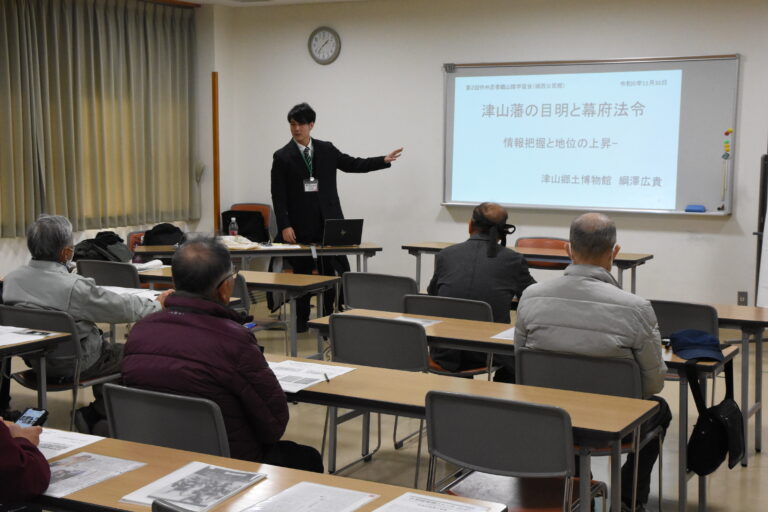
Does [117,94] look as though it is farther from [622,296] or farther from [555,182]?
[622,296]

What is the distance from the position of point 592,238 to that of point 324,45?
612 centimetres

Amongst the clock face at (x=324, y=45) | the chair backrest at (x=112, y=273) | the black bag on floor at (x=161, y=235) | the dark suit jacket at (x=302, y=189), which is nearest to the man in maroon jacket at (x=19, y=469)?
the chair backrest at (x=112, y=273)

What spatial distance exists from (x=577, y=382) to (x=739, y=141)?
474cm

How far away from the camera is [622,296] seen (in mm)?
2920

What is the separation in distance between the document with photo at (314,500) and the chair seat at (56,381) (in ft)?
7.95

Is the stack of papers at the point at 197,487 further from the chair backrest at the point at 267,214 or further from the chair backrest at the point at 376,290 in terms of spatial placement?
the chair backrest at the point at 267,214

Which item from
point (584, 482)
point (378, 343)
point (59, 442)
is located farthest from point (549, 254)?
point (59, 442)

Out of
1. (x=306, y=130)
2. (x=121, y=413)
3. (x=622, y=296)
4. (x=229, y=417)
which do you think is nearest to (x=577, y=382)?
(x=622, y=296)

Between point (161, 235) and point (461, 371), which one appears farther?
point (161, 235)

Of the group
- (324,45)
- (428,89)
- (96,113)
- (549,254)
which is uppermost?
(324,45)

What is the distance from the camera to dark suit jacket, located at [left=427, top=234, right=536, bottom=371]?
13.7 ft

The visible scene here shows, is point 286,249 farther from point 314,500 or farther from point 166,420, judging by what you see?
point 314,500

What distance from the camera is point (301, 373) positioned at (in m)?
2.95

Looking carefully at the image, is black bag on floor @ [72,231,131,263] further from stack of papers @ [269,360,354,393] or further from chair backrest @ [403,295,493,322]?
stack of papers @ [269,360,354,393]
